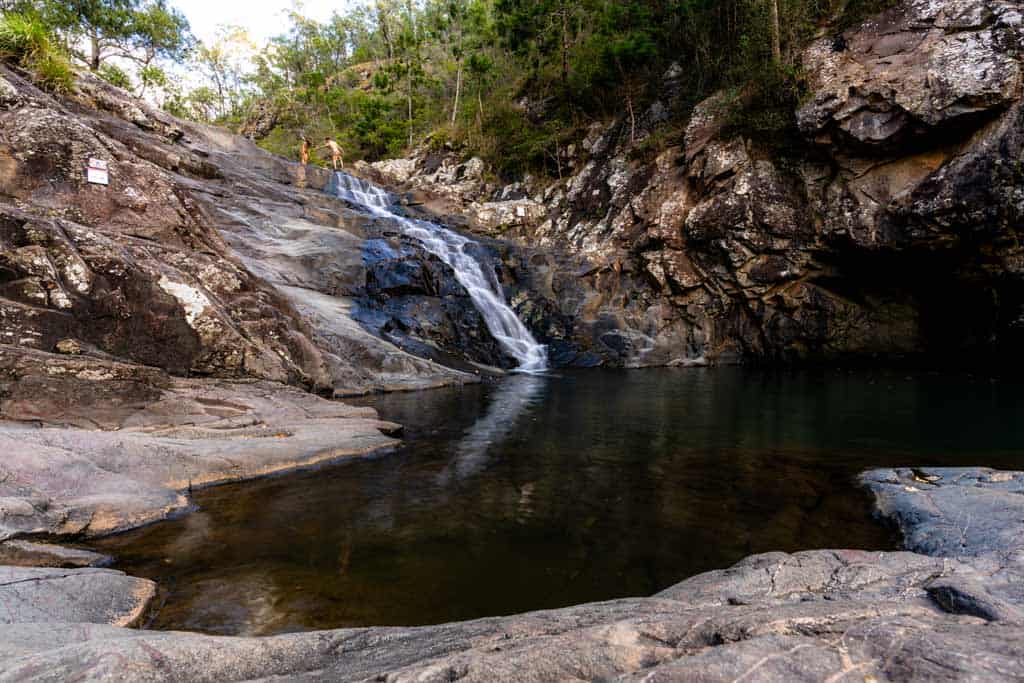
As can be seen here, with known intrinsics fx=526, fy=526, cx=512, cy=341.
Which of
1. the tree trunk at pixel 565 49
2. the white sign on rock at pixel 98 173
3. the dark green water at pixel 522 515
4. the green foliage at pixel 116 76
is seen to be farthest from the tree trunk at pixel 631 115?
the green foliage at pixel 116 76

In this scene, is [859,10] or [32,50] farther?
[859,10]

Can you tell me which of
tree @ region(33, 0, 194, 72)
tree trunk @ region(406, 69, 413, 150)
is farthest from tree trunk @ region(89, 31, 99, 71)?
tree trunk @ region(406, 69, 413, 150)

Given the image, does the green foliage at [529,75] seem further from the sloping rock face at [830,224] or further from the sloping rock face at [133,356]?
the sloping rock face at [133,356]

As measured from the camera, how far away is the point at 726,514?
460 centimetres

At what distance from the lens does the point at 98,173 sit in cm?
912

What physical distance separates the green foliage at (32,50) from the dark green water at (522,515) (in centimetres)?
1175

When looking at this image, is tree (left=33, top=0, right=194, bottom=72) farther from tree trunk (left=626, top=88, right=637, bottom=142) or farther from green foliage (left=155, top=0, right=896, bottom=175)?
tree trunk (left=626, top=88, right=637, bottom=142)

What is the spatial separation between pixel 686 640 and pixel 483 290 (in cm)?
1651

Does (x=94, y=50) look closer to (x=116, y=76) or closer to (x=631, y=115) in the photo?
(x=116, y=76)

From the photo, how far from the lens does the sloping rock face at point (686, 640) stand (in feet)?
4.40

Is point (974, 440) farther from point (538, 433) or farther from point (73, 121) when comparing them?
point (73, 121)

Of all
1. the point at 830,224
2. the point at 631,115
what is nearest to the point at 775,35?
the point at 830,224

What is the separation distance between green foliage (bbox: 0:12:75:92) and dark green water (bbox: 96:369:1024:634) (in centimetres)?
1175

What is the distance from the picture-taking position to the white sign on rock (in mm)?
9055
